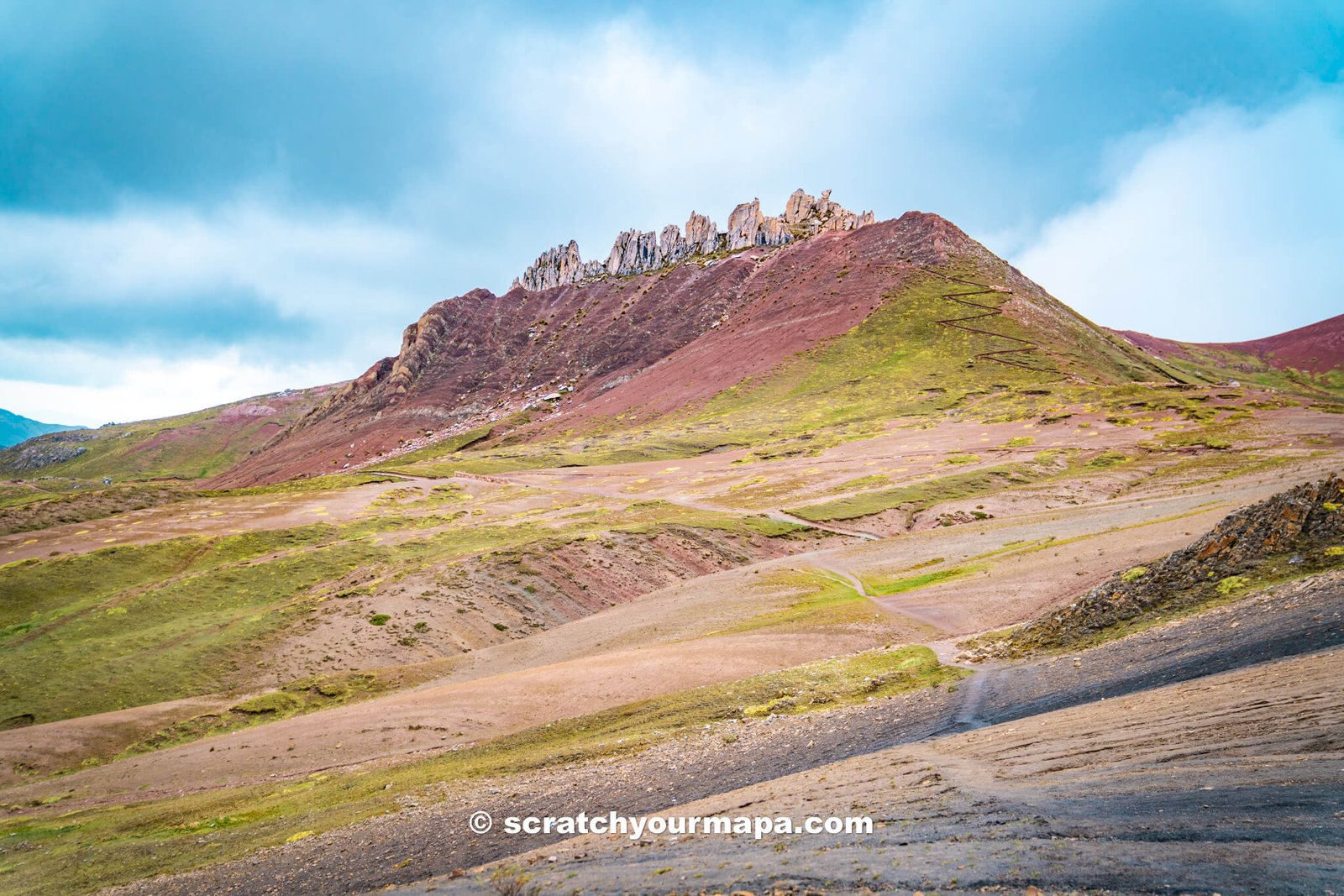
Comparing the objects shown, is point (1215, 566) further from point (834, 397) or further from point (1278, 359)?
point (1278, 359)

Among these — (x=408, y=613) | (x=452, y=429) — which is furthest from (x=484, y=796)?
(x=452, y=429)

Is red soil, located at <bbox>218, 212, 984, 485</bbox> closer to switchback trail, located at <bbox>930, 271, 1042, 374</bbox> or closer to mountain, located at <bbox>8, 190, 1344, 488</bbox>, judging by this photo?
mountain, located at <bbox>8, 190, 1344, 488</bbox>

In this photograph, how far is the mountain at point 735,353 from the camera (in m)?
115

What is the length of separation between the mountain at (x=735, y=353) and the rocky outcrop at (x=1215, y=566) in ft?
253

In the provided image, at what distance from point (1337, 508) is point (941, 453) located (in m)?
60.4

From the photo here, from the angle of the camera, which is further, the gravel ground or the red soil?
the red soil

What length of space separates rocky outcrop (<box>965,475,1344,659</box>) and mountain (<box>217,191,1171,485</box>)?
77.1 meters

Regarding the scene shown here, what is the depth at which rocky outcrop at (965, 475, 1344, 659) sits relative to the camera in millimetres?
17172

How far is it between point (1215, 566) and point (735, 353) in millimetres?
128034

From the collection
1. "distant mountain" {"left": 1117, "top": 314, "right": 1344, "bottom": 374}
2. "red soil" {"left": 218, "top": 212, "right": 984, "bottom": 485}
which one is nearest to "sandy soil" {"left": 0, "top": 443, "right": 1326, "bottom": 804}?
"red soil" {"left": 218, "top": 212, "right": 984, "bottom": 485}

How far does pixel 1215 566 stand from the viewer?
61.8 feet

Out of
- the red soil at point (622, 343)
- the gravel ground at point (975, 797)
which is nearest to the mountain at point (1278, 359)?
the red soil at point (622, 343)

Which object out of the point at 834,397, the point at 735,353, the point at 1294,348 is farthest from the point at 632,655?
the point at 1294,348

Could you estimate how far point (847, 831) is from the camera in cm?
1012
